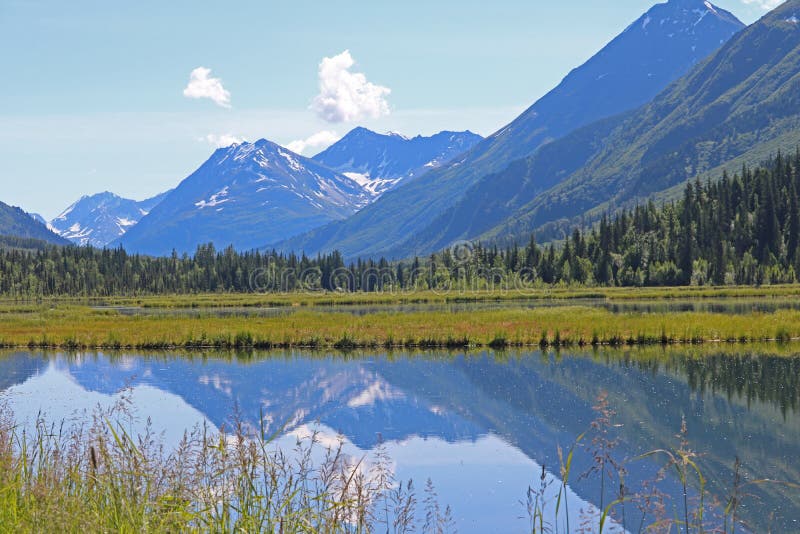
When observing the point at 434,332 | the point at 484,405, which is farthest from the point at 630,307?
the point at 484,405

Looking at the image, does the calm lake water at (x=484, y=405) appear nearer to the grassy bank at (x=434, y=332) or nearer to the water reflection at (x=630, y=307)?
the grassy bank at (x=434, y=332)

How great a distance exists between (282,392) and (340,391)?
2731mm

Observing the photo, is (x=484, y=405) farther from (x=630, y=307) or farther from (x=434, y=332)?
(x=630, y=307)

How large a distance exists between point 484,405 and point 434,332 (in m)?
22.6

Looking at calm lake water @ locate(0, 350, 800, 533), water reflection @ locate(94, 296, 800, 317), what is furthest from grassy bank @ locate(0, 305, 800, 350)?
water reflection @ locate(94, 296, 800, 317)

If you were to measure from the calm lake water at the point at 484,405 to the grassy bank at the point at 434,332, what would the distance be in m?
4.49

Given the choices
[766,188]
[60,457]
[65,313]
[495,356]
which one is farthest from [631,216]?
[60,457]

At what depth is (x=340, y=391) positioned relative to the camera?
124 feet

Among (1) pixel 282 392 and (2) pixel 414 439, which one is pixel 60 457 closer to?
(2) pixel 414 439

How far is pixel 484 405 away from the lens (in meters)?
33.6

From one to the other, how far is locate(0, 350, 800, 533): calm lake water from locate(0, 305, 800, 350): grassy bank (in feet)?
14.7

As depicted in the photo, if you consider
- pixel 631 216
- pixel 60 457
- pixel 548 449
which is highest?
pixel 631 216

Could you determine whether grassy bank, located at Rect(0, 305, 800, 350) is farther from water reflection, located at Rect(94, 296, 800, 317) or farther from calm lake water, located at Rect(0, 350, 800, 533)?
water reflection, located at Rect(94, 296, 800, 317)

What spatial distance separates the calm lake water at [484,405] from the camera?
21.3 metres
